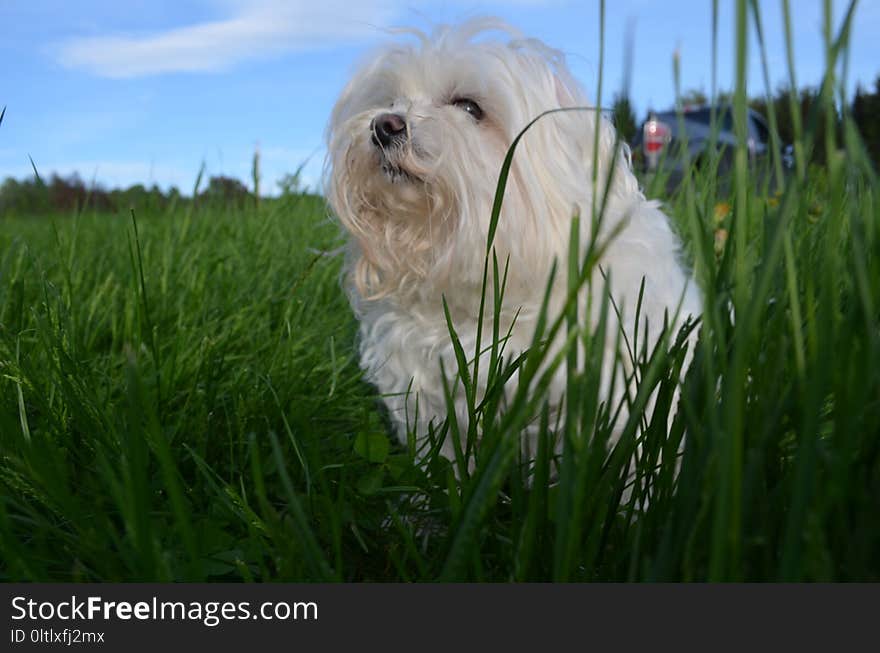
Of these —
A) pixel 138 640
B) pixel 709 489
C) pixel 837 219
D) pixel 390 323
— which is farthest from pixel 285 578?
pixel 390 323

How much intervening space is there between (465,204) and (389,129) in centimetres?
28

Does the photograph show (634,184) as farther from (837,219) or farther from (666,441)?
(837,219)

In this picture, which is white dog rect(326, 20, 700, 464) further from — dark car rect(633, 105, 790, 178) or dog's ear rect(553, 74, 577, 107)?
dark car rect(633, 105, 790, 178)

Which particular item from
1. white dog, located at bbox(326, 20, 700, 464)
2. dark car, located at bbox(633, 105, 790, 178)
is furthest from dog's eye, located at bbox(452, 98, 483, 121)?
dark car, located at bbox(633, 105, 790, 178)

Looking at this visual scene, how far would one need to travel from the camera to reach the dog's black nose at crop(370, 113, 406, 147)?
1.91 metres

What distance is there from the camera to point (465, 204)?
6.08ft

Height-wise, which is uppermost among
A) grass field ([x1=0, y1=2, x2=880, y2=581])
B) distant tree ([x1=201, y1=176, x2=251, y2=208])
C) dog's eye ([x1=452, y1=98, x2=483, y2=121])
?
distant tree ([x1=201, y1=176, x2=251, y2=208])

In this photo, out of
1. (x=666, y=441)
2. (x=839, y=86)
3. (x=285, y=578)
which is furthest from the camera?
(x=666, y=441)

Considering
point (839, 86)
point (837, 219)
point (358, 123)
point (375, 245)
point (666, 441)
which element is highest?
point (358, 123)

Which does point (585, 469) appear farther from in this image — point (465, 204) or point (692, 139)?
point (692, 139)

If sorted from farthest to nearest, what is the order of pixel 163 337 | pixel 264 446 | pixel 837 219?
pixel 163 337
pixel 264 446
pixel 837 219

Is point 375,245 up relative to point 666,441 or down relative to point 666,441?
up

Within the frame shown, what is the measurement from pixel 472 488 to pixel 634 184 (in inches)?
50.7

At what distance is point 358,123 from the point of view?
209cm
